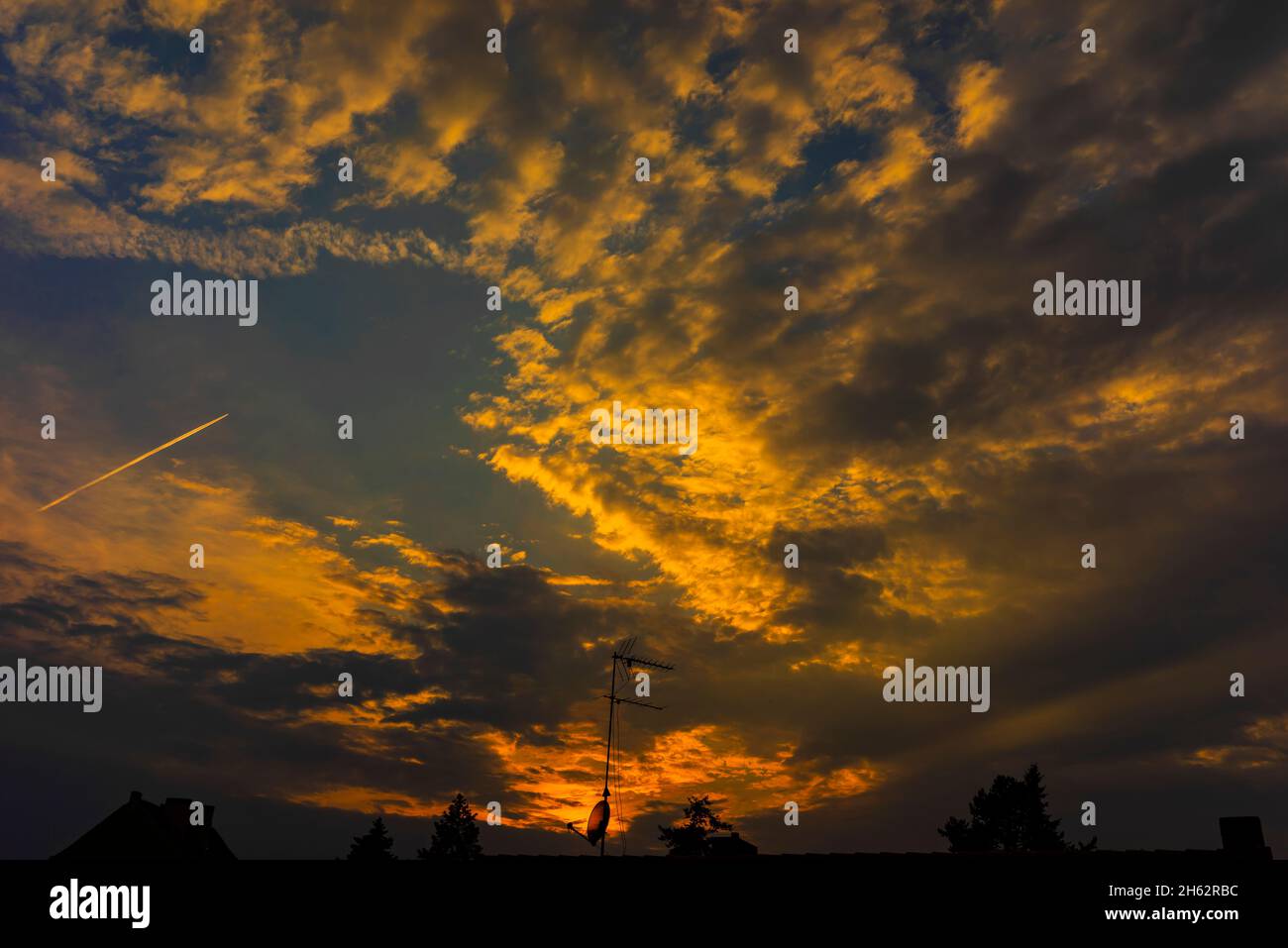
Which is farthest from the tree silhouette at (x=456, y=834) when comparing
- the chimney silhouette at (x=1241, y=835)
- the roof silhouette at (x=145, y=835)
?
the chimney silhouette at (x=1241, y=835)

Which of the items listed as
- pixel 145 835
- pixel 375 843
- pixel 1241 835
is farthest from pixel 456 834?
pixel 1241 835

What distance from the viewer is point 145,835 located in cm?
4191

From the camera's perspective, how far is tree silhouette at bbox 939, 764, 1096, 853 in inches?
2736

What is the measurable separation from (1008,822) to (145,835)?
6055cm

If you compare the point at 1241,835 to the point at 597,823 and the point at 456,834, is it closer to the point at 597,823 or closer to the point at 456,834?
the point at 597,823

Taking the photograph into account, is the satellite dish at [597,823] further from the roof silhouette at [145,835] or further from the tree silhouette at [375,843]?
the tree silhouette at [375,843]

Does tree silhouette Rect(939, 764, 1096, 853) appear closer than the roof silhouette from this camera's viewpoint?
No

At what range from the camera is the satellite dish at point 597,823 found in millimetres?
24781

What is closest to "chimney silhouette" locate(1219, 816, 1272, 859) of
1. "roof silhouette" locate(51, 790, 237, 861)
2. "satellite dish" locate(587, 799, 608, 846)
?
"satellite dish" locate(587, 799, 608, 846)

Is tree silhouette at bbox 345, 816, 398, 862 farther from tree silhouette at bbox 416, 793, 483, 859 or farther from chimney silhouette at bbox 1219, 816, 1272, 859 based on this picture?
chimney silhouette at bbox 1219, 816, 1272, 859

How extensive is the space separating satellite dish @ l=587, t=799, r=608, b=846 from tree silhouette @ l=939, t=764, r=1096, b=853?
179ft

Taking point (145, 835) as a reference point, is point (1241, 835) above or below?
above
